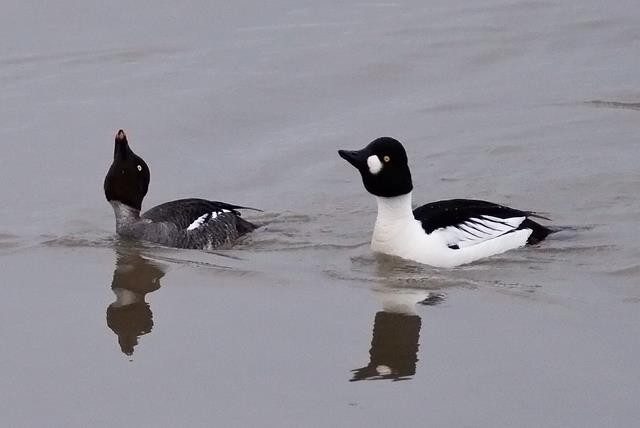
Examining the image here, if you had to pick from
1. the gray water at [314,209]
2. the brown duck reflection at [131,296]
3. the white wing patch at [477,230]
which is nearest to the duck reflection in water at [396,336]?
the gray water at [314,209]

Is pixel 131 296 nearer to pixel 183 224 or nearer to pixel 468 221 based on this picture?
pixel 183 224

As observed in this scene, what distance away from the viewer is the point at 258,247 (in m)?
11.8

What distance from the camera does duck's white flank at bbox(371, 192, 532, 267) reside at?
10789 millimetres

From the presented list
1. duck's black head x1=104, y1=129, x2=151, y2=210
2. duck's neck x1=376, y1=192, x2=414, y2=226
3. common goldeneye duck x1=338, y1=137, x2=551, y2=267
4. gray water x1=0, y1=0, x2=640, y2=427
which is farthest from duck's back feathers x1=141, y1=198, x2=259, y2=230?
duck's neck x1=376, y1=192, x2=414, y2=226

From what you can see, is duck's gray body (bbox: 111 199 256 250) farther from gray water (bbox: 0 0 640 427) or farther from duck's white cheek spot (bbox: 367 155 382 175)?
duck's white cheek spot (bbox: 367 155 382 175)

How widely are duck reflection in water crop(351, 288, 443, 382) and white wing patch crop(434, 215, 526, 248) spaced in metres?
1.16

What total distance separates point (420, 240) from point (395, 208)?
0.34 metres

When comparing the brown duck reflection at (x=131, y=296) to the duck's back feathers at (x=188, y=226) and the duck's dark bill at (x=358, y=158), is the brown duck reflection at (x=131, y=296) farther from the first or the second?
the duck's dark bill at (x=358, y=158)

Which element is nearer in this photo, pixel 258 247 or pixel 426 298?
pixel 426 298

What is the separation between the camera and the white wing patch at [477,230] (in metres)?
10.9

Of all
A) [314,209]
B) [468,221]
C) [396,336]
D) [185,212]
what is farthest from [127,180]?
[396,336]

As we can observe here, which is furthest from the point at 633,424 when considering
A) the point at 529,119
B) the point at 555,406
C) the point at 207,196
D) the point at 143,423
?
the point at 529,119

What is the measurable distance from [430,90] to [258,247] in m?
5.73

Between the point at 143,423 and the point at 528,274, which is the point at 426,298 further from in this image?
the point at 143,423
